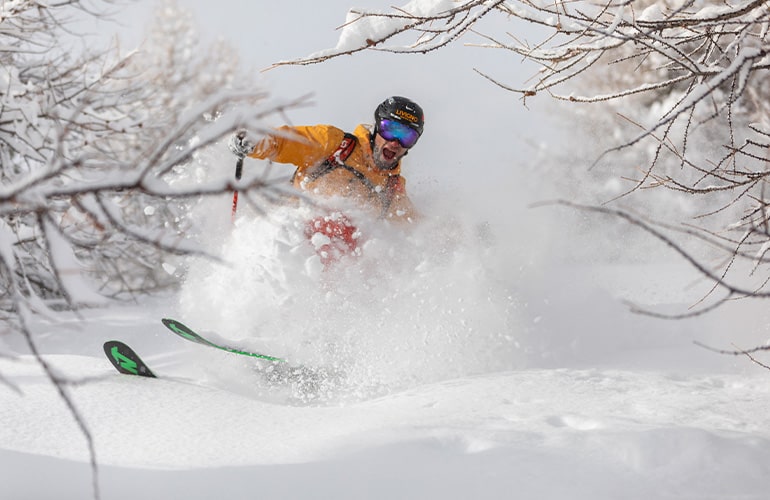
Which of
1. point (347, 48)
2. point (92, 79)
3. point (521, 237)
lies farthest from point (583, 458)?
point (92, 79)

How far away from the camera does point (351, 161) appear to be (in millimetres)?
5156

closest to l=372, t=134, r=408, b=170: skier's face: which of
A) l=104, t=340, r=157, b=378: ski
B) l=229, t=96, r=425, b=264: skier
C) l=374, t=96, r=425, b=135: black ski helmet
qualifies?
l=229, t=96, r=425, b=264: skier

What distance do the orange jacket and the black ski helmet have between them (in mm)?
263

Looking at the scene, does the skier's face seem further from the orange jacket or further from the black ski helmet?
the black ski helmet

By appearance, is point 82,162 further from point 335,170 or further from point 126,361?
point 335,170

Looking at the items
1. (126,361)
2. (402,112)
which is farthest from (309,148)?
(126,361)

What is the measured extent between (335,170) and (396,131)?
0.58 m

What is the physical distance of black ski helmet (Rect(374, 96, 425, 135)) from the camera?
16.7 feet

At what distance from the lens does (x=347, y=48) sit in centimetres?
249

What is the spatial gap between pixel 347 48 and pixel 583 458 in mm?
1828

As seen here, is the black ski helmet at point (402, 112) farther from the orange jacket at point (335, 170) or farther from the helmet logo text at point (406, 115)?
the orange jacket at point (335, 170)

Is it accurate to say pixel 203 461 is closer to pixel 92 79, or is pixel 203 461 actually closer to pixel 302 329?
pixel 302 329

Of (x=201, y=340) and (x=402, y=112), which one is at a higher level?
(x=402, y=112)

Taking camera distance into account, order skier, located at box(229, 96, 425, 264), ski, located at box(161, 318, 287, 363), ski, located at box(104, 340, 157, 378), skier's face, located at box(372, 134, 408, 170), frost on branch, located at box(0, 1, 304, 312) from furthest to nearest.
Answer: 1. skier's face, located at box(372, 134, 408, 170)
2. skier, located at box(229, 96, 425, 264)
3. ski, located at box(161, 318, 287, 363)
4. ski, located at box(104, 340, 157, 378)
5. frost on branch, located at box(0, 1, 304, 312)
